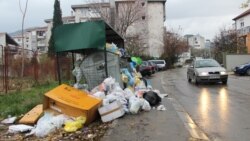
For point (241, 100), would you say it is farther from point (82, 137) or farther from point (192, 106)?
point (82, 137)

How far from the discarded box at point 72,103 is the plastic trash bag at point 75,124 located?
5.9 inches

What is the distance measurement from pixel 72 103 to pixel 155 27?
83625 millimetres

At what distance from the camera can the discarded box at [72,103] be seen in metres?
10.4

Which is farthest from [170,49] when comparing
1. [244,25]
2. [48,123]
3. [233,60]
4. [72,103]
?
[48,123]

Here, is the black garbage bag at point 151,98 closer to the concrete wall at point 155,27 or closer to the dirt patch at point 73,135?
the dirt patch at point 73,135

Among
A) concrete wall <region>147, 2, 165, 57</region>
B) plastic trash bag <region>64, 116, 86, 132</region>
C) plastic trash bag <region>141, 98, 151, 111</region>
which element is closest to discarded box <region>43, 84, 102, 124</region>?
plastic trash bag <region>64, 116, 86, 132</region>

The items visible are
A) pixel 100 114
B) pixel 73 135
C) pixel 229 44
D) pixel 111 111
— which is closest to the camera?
pixel 73 135

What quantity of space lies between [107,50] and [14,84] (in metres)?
7.76

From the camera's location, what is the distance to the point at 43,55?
2883 cm

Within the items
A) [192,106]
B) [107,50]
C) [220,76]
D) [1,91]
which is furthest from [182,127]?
[220,76]

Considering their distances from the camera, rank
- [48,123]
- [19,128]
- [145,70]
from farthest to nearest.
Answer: [145,70]
[19,128]
[48,123]

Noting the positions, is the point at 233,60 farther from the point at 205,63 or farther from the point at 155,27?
the point at 155,27

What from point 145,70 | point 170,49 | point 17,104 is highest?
point 170,49

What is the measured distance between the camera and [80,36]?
1399 cm
